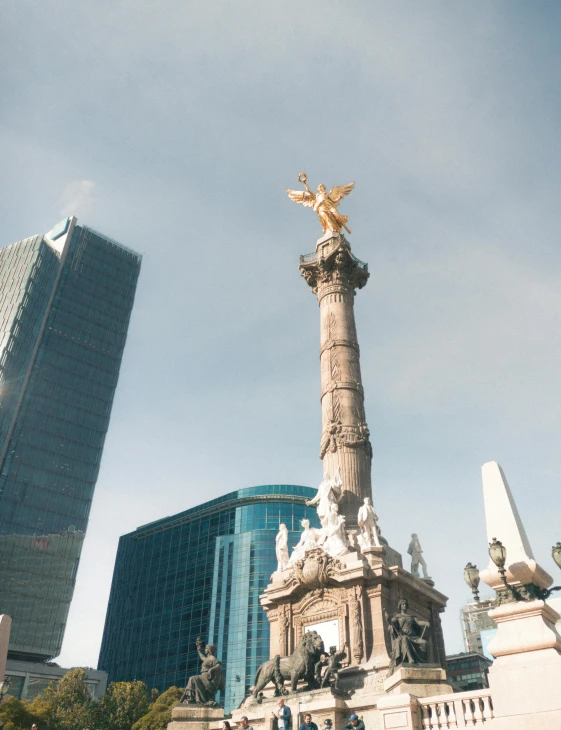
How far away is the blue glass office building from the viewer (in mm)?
73938

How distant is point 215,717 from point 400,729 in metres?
8.89

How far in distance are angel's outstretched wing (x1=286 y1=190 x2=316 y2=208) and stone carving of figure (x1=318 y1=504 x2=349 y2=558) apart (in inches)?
748

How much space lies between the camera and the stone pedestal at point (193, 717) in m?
20.0

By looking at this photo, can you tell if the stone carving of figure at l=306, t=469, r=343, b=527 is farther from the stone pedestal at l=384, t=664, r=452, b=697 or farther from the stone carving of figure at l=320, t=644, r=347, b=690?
the stone pedestal at l=384, t=664, r=452, b=697

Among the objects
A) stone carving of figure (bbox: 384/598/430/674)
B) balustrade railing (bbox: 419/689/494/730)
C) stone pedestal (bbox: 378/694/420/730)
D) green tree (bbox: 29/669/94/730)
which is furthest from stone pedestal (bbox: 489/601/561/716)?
green tree (bbox: 29/669/94/730)

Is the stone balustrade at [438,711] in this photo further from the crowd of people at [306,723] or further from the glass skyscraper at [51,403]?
the glass skyscraper at [51,403]

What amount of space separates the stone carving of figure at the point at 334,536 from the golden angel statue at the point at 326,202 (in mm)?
17326

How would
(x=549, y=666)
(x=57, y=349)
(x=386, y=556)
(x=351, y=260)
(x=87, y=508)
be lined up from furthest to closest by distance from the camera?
(x=57, y=349) < (x=87, y=508) < (x=351, y=260) < (x=386, y=556) < (x=549, y=666)

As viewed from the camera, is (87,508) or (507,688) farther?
(87,508)

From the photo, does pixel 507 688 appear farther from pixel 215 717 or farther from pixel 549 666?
pixel 215 717

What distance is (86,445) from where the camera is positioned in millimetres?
91188

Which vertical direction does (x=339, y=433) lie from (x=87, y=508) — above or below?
below

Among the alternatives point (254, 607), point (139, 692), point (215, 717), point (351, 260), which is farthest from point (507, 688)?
point (254, 607)

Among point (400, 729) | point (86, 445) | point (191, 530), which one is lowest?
point (400, 729)
